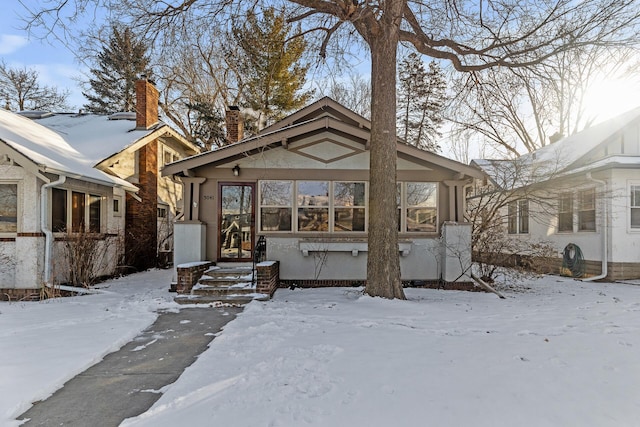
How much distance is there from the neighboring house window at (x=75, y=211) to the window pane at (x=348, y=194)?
6.57 metres

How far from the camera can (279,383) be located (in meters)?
3.76

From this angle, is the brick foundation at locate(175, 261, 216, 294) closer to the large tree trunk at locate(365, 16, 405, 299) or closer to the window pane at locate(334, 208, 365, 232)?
the window pane at locate(334, 208, 365, 232)

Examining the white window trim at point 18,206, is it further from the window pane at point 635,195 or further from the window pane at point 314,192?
the window pane at point 635,195

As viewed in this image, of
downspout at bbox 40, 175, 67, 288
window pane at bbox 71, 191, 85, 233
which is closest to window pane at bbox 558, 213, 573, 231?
window pane at bbox 71, 191, 85, 233

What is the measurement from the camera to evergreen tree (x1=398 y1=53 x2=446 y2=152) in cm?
2425

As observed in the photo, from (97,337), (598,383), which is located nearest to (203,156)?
(97,337)

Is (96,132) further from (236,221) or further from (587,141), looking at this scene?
(587,141)

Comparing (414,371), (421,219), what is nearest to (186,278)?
(414,371)

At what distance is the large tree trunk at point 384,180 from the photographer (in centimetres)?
764

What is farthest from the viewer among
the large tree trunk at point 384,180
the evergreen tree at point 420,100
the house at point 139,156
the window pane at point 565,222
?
the evergreen tree at point 420,100

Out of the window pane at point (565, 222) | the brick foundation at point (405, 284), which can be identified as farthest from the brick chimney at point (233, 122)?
the window pane at point (565, 222)

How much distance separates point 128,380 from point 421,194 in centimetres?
798

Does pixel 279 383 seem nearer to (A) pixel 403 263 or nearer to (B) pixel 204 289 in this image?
(B) pixel 204 289

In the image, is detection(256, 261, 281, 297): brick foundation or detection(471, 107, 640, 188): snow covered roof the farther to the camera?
detection(471, 107, 640, 188): snow covered roof
